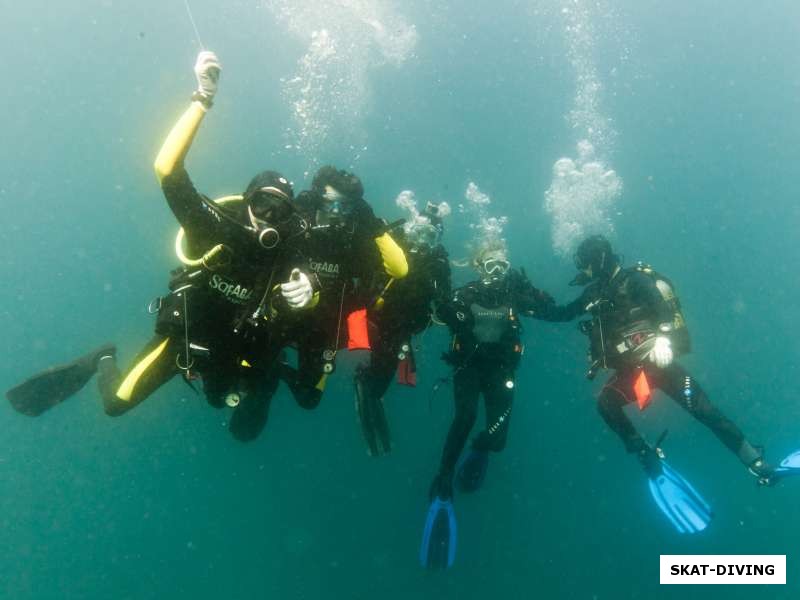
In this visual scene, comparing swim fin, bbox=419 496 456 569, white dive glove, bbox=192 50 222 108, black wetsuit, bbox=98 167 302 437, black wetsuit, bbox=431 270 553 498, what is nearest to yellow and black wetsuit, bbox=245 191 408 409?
black wetsuit, bbox=98 167 302 437

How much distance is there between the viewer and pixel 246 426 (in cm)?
689

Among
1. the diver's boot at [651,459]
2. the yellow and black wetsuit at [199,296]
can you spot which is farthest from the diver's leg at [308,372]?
the diver's boot at [651,459]

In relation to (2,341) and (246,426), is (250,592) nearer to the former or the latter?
(246,426)

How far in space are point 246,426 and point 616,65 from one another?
98.9 metres

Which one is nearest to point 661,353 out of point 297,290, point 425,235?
point 425,235

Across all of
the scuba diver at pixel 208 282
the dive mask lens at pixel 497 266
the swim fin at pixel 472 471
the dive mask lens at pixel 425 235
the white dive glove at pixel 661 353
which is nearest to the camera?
the scuba diver at pixel 208 282

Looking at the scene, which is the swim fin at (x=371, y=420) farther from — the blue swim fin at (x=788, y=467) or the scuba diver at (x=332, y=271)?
the blue swim fin at (x=788, y=467)

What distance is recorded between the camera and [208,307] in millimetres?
5105

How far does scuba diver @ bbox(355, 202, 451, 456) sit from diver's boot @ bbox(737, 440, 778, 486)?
14.9ft

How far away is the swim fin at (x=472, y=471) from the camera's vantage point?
25.8 ft

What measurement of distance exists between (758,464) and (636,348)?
2.10m

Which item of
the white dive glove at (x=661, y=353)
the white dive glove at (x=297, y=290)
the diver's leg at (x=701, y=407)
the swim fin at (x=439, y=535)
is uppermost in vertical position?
the white dive glove at (x=661, y=353)

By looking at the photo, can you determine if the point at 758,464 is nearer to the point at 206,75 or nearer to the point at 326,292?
the point at 326,292

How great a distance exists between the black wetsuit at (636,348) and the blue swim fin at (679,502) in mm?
472
